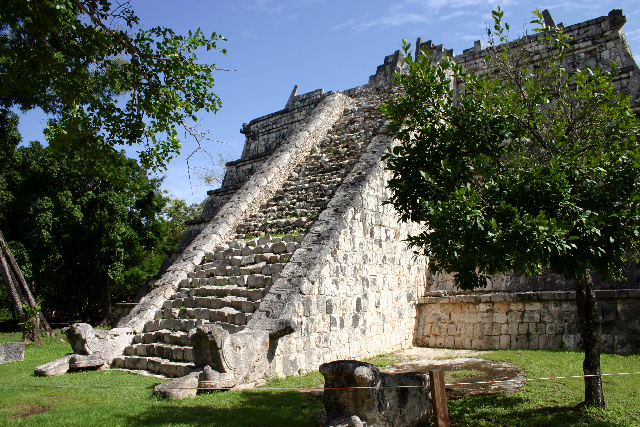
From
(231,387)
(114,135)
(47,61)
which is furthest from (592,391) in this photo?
(47,61)

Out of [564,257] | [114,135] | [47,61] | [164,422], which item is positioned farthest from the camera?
[114,135]

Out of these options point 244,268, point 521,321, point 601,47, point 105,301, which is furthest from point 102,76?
point 105,301

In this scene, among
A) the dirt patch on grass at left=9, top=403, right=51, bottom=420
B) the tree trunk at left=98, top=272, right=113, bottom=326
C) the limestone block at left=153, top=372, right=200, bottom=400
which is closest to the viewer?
the dirt patch on grass at left=9, top=403, right=51, bottom=420

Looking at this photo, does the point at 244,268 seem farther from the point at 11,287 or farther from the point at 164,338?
the point at 11,287

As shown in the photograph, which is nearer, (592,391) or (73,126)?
(592,391)

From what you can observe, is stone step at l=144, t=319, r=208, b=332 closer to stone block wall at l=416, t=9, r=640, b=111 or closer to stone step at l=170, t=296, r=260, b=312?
stone step at l=170, t=296, r=260, b=312

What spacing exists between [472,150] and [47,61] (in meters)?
5.05

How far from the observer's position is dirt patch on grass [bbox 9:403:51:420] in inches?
193

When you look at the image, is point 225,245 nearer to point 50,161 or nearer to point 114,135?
point 114,135

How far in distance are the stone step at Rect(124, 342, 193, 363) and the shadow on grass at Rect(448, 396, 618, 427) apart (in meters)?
3.86

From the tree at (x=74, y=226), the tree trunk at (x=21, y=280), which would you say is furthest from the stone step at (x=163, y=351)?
the tree at (x=74, y=226)

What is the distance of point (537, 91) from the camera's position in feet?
16.7

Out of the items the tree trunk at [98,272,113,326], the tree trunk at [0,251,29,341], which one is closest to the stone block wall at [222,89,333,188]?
the tree trunk at [0,251,29,341]

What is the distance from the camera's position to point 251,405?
521 cm
